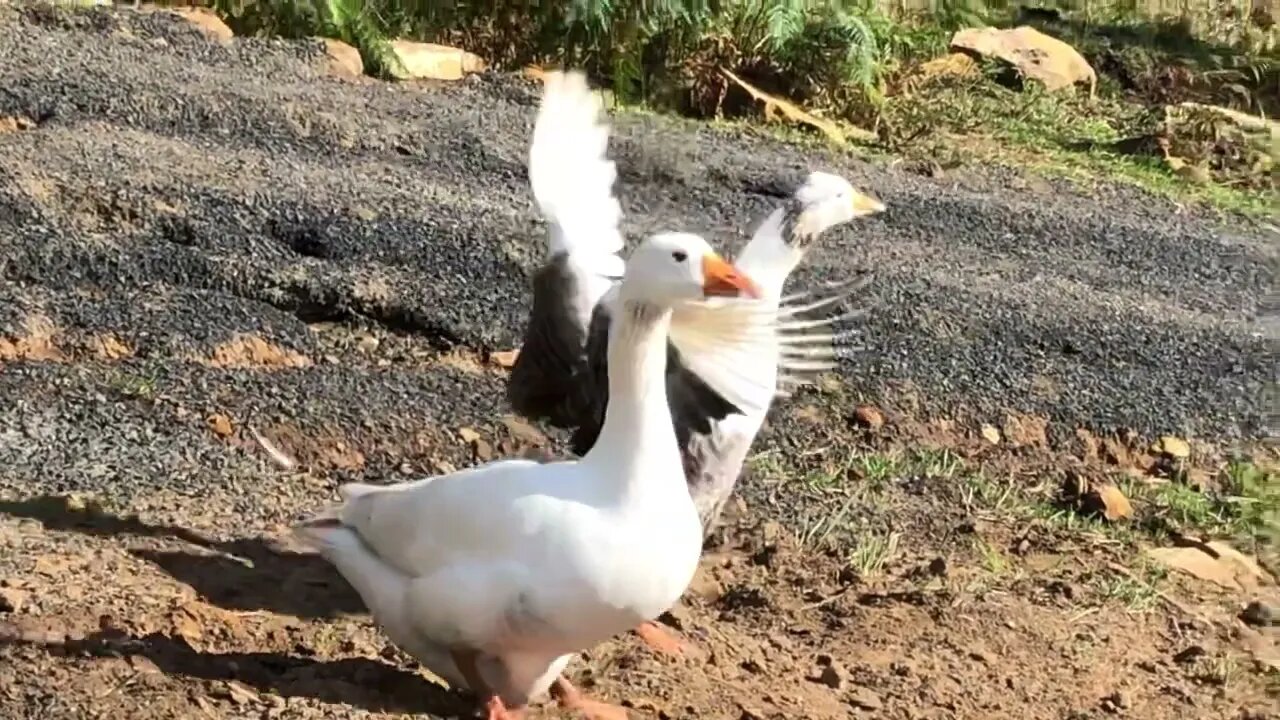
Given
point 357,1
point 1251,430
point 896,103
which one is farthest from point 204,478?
point 896,103

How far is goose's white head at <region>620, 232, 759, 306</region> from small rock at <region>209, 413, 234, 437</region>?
1.97m

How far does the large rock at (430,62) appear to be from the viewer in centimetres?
1084

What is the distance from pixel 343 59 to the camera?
10.6 meters

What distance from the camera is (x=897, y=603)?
4801 millimetres

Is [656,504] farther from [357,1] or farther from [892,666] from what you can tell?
[357,1]

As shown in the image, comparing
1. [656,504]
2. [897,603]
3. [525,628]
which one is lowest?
[897,603]

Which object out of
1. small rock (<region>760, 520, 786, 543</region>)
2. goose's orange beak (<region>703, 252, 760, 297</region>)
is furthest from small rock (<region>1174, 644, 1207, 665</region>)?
goose's orange beak (<region>703, 252, 760, 297</region>)

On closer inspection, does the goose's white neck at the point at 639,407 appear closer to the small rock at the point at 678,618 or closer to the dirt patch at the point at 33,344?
the small rock at the point at 678,618

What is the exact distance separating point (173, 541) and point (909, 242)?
15.9 ft

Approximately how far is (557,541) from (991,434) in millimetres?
3020

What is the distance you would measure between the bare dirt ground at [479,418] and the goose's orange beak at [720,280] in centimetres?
98

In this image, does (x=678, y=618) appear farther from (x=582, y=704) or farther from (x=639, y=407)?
(x=639, y=407)

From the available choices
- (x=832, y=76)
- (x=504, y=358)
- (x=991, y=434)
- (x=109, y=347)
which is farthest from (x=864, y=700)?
(x=832, y=76)

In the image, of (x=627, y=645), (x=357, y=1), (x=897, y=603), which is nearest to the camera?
(x=627, y=645)
